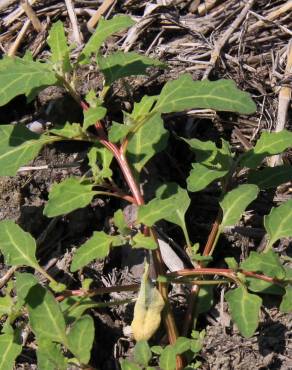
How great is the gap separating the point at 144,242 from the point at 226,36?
105cm

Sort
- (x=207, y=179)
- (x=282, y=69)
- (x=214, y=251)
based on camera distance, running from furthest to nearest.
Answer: (x=282, y=69)
(x=214, y=251)
(x=207, y=179)

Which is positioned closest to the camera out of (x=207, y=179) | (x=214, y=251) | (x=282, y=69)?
(x=207, y=179)

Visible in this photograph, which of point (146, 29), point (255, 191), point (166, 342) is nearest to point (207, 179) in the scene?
point (255, 191)

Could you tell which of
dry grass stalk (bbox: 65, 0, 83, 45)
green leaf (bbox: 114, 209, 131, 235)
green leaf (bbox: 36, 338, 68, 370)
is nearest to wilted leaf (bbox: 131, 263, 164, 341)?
green leaf (bbox: 114, 209, 131, 235)

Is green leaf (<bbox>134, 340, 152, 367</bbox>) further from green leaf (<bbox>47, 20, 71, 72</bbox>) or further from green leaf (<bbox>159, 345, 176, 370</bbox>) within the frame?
green leaf (<bbox>47, 20, 71, 72</bbox>)

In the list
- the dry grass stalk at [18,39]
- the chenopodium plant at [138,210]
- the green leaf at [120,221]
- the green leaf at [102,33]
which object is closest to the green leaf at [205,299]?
the chenopodium plant at [138,210]

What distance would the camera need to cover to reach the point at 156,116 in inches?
94.8

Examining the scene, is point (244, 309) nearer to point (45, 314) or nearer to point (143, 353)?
point (143, 353)

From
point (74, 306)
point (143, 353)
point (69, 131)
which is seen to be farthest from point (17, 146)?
point (143, 353)

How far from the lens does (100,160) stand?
2451mm

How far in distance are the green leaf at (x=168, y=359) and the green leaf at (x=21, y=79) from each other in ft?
2.94

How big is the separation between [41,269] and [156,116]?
0.63 metres

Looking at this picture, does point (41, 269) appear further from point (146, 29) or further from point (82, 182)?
point (146, 29)

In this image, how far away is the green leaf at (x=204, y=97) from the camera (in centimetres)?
226
